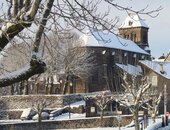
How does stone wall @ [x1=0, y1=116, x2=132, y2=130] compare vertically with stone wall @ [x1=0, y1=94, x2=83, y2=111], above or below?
below

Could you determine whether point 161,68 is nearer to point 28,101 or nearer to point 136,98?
point 28,101

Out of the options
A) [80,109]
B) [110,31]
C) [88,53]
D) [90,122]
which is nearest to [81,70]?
[88,53]

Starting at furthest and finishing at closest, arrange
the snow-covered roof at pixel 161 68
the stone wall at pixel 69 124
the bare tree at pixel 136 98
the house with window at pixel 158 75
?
the snow-covered roof at pixel 161 68, the house with window at pixel 158 75, the stone wall at pixel 69 124, the bare tree at pixel 136 98

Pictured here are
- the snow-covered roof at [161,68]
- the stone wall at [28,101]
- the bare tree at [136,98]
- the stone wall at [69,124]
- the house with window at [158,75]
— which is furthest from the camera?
the snow-covered roof at [161,68]

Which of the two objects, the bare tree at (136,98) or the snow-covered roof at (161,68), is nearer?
the bare tree at (136,98)

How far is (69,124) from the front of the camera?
3944cm

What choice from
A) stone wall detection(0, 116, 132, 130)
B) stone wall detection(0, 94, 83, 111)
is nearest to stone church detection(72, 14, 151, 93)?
stone wall detection(0, 94, 83, 111)

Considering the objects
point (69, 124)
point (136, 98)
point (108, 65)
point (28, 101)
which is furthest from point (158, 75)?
point (136, 98)

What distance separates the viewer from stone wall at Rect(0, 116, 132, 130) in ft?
121

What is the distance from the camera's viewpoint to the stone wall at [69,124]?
3684 centimetres

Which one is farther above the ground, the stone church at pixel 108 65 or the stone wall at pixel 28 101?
the stone church at pixel 108 65

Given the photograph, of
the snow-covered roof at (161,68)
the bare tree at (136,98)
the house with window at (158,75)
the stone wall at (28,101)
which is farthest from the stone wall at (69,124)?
the snow-covered roof at (161,68)

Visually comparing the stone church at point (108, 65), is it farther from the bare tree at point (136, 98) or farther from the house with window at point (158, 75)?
the bare tree at point (136, 98)

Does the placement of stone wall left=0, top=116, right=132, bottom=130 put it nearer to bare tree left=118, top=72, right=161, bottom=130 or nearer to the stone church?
bare tree left=118, top=72, right=161, bottom=130
